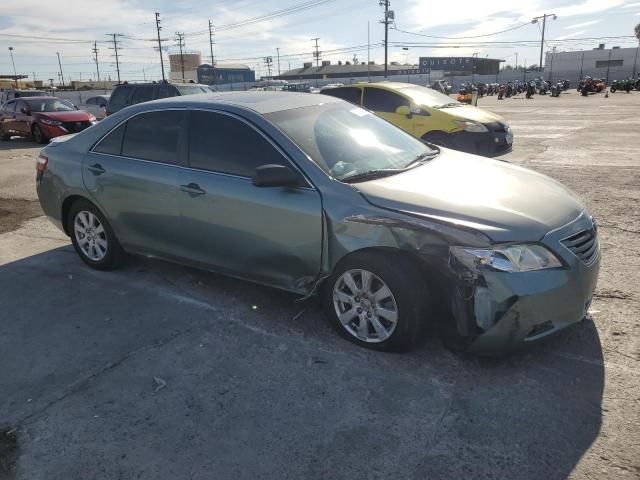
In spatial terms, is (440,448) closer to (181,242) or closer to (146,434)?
(146,434)

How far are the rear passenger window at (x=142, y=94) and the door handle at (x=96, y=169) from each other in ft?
33.6

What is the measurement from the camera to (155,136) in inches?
176

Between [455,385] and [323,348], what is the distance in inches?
36.0

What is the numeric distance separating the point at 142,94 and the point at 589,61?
9295 cm

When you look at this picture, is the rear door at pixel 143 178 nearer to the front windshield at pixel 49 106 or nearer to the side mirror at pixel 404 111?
the side mirror at pixel 404 111

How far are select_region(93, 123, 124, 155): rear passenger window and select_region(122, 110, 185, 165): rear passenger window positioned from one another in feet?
0.21

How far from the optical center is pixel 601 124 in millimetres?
17078

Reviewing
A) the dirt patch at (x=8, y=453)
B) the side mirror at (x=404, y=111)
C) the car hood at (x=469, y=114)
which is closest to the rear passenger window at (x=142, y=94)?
the side mirror at (x=404, y=111)

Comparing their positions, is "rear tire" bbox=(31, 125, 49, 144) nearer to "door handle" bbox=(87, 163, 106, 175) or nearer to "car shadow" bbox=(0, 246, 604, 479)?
"door handle" bbox=(87, 163, 106, 175)

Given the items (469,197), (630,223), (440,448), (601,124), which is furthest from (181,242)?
(601,124)

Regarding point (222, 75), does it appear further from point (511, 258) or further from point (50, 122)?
point (511, 258)

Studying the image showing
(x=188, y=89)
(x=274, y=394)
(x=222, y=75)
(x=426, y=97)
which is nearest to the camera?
(x=274, y=394)

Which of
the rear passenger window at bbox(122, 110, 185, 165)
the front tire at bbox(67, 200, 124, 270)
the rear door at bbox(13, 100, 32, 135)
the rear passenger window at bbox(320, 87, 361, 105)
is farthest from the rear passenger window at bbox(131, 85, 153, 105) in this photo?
the rear passenger window at bbox(122, 110, 185, 165)

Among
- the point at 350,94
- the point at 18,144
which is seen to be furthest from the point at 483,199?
the point at 18,144
